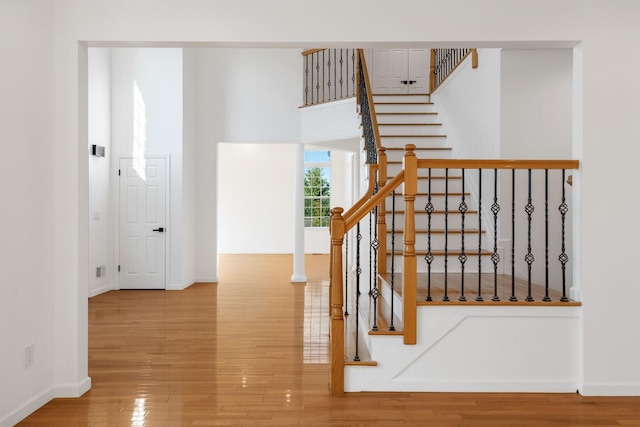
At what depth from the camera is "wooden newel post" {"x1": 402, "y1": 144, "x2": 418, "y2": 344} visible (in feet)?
11.4

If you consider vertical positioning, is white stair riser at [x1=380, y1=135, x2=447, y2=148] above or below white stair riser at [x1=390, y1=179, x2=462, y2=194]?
above

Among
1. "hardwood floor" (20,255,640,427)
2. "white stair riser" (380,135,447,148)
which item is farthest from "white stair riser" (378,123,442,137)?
"hardwood floor" (20,255,640,427)

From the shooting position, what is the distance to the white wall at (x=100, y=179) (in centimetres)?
746

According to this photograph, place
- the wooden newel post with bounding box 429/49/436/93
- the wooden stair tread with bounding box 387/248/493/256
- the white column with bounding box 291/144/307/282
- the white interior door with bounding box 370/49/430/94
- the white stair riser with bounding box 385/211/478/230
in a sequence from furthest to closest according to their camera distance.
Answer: the white interior door with bounding box 370/49/430/94
the white column with bounding box 291/144/307/282
the wooden newel post with bounding box 429/49/436/93
the white stair riser with bounding box 385/211/478/230
the wooden stair tread with bounding box 387/248/493/256

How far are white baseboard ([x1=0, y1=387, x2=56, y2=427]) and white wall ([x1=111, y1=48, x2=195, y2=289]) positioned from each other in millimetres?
4753

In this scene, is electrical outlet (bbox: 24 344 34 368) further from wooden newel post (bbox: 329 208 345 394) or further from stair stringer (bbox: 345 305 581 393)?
stair stringer (bbox: 345 305 581 393)

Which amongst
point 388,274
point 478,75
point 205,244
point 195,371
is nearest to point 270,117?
point 205,244

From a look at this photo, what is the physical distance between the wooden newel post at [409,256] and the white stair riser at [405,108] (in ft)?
13.8

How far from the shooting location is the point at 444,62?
758cm

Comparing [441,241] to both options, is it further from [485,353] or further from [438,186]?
[485,353]

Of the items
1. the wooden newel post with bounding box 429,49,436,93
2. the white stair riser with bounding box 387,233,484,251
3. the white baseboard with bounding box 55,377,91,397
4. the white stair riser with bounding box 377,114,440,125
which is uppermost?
the wooden newel post with bounding box 429,49,436,93

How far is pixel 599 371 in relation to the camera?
11.5 feet

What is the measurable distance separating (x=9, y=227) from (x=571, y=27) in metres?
3.94

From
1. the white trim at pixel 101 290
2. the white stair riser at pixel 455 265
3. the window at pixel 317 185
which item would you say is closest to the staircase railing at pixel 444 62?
the white stair riser at pixel 455 265
